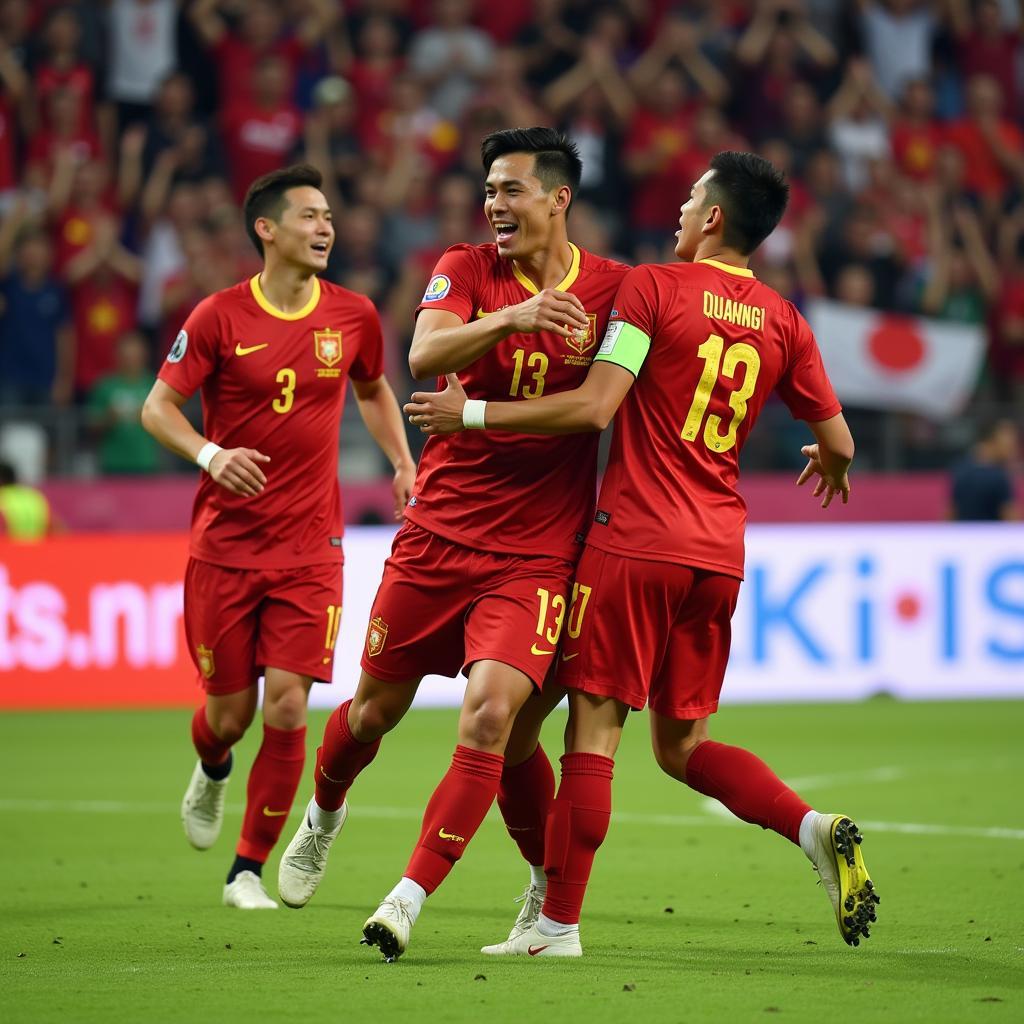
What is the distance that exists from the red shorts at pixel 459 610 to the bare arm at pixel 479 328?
624 millimetres

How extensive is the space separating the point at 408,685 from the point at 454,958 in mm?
899

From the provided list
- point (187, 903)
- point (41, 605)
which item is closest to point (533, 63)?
point (41, 605)

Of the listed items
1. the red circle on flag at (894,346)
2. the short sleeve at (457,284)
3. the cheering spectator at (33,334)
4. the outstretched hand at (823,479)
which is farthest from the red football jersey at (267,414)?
the red circle on flag at (894,346)

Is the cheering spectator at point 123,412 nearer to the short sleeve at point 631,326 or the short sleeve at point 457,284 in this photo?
the short sleeve at point 457,284

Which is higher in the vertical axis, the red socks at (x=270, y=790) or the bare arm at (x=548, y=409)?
the bare arm at (x=548, y=409)

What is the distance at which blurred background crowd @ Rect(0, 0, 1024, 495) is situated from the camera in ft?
50.4

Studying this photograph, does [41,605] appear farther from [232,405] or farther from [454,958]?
[454,958]

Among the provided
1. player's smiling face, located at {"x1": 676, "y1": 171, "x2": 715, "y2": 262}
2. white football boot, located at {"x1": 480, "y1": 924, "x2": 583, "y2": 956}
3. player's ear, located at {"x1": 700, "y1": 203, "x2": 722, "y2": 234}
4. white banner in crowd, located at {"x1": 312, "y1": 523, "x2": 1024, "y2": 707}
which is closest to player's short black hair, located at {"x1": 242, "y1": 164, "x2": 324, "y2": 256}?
player's smiling face, located at {"x1": 676, "y1": 171, "x2": 715, "y2": 262}

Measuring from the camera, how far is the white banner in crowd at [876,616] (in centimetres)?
1444

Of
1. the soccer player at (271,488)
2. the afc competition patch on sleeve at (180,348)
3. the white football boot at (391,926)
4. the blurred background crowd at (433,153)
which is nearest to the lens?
the white football boot at (391,926)

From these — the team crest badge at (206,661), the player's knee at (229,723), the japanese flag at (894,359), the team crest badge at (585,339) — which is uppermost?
the team crest badge at (585,339)

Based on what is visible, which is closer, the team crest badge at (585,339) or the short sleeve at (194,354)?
the team crest badge at (585,339)

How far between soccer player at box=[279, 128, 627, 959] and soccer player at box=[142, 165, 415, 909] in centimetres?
99

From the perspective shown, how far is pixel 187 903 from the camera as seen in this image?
6.97 m
